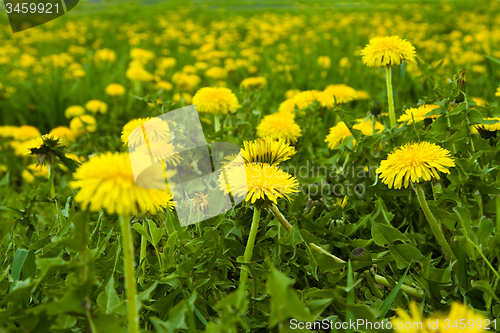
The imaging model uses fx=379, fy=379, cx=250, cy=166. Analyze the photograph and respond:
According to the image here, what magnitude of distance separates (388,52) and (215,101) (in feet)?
1.86

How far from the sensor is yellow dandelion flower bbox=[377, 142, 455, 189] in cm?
76

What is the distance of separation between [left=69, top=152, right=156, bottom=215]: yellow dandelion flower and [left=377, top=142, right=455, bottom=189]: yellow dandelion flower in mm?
522

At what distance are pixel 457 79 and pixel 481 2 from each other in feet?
23.2

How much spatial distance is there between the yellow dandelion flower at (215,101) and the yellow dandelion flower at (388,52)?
18.5 inches

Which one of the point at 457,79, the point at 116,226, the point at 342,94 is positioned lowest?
the point at 116,226

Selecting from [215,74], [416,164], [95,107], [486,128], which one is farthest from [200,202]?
[215,74]

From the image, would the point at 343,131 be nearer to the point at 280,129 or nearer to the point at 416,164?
the point at 280,129

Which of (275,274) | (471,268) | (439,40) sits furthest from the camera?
(439,40)

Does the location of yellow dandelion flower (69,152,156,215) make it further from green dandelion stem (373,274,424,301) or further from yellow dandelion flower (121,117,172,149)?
green dandelion stem (373,274,424,301)

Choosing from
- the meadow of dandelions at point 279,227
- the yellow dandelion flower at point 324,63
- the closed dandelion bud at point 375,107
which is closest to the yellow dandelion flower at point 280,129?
the meadow of dandelions at point 279,227

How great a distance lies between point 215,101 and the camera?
50.9 inches

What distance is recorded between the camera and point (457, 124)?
99 cm

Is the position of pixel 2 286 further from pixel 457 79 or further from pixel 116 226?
pixel 457 79

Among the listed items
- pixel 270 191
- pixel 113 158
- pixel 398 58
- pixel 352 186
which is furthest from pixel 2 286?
pixel 398 58
